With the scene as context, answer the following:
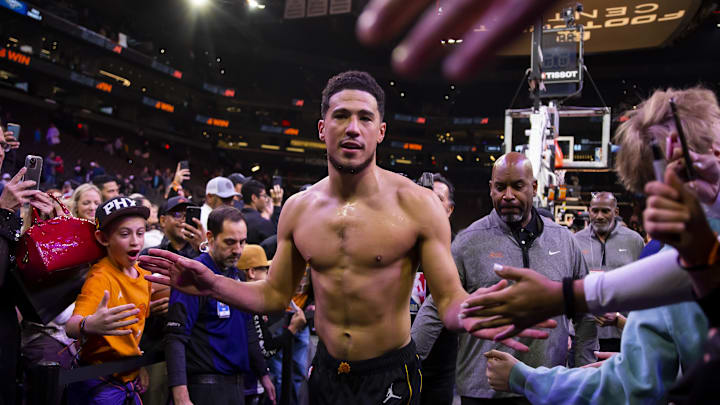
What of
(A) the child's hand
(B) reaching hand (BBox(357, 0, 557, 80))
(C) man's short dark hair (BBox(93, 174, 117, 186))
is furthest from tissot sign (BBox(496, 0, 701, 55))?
(B) reaching hand (BBox(357, 0, 557, 80))

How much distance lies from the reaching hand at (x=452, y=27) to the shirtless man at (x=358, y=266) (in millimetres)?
1506

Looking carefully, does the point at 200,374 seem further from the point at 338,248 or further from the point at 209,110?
the point at 209,110

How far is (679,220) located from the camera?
3.83 feet

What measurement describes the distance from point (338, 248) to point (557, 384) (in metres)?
1.08

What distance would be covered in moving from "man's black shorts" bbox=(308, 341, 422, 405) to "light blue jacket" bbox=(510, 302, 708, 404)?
578 millimetres

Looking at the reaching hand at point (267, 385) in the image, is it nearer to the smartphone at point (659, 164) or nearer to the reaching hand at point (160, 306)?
the reaching hand at point (160, 306)

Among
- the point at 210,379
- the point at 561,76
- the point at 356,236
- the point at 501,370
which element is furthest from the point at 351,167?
the point at 561,76

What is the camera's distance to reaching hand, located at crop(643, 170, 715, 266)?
1166mm

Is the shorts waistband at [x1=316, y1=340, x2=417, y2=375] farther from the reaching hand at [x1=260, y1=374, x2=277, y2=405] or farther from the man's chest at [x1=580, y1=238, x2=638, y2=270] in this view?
the man's chest at [x1=580, y1=238, x2=638, y2=270]

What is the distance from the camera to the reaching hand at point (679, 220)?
1.17 metres

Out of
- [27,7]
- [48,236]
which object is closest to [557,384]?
[48,236]

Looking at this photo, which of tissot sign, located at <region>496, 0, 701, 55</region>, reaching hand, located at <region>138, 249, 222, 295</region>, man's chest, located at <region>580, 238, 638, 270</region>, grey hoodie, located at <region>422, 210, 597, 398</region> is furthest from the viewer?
tissot sign, located at <region>496, 0, 701, 55</region>

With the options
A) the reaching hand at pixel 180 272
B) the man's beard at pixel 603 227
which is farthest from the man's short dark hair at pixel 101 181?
the man's beard at pixel 603 227

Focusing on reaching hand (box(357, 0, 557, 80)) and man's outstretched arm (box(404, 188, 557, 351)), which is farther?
man's outstretched arm (box(404, 188, 557, 351))
